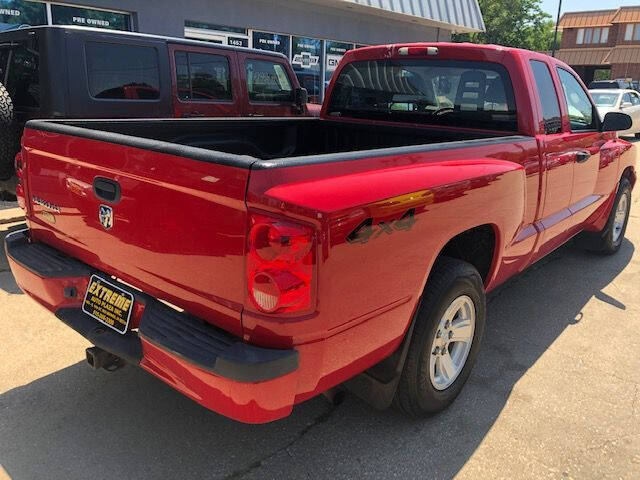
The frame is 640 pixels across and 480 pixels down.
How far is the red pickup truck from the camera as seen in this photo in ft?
6.13

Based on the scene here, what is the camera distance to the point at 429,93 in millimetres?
3855

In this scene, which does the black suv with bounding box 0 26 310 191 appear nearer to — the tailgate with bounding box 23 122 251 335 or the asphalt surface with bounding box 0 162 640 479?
the asphalt surface with bounding box 0 162 640 479

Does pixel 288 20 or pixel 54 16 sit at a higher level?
pixel 288 20

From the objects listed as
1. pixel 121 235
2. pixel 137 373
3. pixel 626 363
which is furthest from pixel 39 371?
pixel 626 363

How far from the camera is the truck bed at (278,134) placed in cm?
343

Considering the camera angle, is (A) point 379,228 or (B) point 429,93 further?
(B) point 429,93

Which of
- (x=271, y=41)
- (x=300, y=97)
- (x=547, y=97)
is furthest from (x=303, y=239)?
(x=271, y=41)

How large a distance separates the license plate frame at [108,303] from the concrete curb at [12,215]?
4.04 m

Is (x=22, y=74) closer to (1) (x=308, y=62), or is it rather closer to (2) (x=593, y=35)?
(1) (x=308, y=62)

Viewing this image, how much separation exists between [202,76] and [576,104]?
410cm

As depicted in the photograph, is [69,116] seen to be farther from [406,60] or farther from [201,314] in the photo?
[201,314]

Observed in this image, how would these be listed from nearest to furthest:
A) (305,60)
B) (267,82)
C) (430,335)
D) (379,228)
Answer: (379,228)
(430,335)
(267,82)
(305,60)

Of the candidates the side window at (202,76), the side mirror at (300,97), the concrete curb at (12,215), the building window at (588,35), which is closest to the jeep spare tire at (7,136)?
the concrete curb at (12,215)

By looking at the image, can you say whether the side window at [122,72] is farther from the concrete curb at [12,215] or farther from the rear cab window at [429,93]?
the rear cab window at [429,93]
